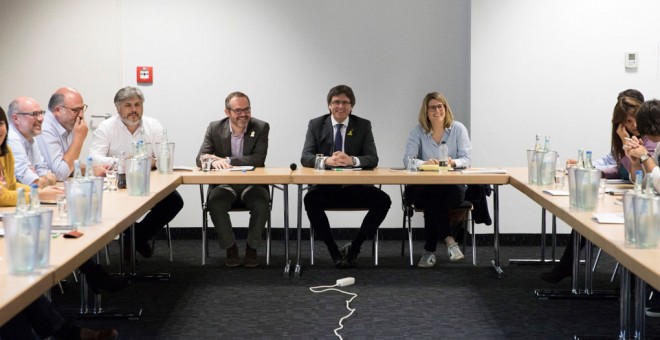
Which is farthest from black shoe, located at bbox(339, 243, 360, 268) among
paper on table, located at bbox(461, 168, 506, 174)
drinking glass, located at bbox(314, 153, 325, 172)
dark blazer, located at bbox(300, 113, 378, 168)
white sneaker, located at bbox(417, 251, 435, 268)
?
paper on table, located at bbox(461, 168, 506, 174)

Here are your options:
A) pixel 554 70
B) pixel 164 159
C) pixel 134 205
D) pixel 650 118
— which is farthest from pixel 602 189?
pixel 164 159

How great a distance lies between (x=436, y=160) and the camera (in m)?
6.34

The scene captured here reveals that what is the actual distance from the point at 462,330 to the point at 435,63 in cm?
330

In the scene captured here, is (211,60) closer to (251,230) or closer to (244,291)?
(251,230)

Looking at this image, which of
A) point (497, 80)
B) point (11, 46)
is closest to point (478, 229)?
point (497, 80)

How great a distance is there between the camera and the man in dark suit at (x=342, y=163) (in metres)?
6.41

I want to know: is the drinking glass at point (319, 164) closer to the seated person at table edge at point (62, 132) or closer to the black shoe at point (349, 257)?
the black shoe at point (349, 257)

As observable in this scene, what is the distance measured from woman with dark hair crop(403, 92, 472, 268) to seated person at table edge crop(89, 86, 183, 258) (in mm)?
1740

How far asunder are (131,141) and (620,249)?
4048 millimetres

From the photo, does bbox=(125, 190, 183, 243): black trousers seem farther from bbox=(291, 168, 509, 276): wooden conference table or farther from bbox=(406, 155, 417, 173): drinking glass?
bbox=(406, 155, 417, 173): drinking glass

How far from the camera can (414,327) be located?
15.7 feet

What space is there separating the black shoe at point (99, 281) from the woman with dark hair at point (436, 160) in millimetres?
2250

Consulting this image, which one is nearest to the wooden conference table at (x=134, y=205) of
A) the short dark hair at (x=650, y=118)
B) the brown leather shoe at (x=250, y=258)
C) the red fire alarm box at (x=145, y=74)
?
the brown leather shoe at (x=250, y=258)

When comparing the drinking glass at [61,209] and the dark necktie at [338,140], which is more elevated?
the dark necktie at [338,140]
